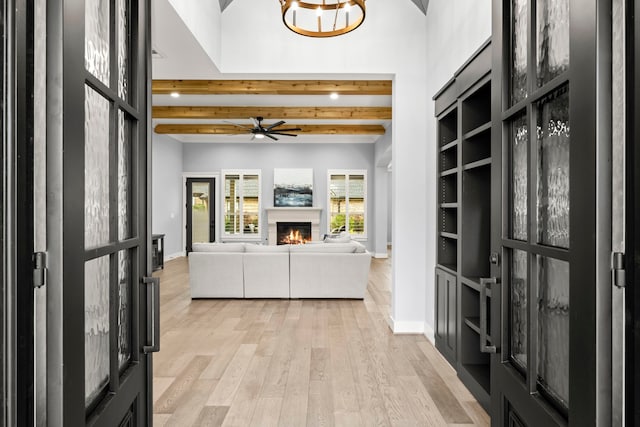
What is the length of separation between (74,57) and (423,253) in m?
3.92

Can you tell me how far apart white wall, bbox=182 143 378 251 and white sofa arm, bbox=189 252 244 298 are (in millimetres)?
5312

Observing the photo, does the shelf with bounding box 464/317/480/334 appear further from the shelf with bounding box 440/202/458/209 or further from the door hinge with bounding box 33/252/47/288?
the door hinge with bounding box 33/252/47/288

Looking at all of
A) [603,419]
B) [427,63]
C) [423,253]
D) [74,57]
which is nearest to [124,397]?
[74,57]

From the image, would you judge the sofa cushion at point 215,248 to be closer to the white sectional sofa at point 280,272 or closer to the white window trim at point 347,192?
the white sectional sofa at point 280,272

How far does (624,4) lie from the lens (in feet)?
3.01

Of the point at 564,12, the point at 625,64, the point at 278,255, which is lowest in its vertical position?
the point at 278,255

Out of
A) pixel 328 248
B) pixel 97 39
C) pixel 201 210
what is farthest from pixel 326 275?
pixel 201 210

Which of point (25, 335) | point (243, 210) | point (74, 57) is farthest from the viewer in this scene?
point (243, 210)

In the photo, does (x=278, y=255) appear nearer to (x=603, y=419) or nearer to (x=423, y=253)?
(x=423, y=253)

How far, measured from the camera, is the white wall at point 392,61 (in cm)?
445

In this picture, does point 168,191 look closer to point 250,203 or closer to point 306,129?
point 250,203

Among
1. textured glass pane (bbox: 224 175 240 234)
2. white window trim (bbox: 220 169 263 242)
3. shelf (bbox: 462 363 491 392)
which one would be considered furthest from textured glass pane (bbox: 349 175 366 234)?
shelf (bbox: 462 363 491 392)

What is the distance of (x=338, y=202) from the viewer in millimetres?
11383

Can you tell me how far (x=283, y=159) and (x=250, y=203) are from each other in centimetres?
144
